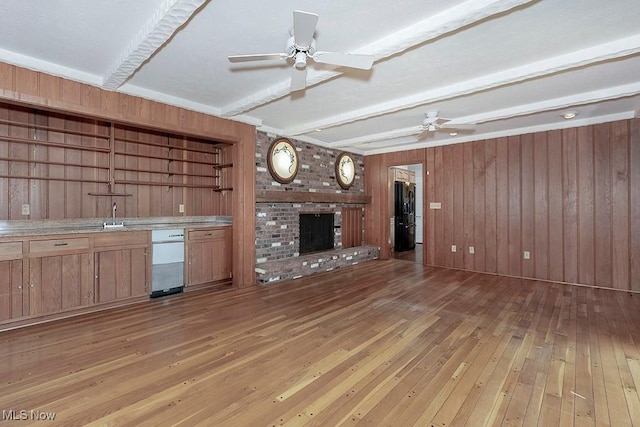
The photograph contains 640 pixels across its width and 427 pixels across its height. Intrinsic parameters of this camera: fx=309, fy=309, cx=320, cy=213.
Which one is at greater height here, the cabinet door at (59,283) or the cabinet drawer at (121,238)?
the cabinet drawer at (121,238)

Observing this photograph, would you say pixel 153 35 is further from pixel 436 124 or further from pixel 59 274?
pixel 436 124

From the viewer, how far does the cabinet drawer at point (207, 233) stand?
4.39m

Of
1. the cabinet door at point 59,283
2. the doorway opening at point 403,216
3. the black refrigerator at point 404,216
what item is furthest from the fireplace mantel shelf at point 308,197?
the cabinet door at point 59,283

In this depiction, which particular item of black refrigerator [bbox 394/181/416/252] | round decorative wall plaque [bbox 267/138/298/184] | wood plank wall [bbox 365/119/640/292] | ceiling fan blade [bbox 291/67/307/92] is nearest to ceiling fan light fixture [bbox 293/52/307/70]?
ceiling fan blade [bbox 291/67/307/92]

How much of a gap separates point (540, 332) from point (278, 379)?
8.31 feet

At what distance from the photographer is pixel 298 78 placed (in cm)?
281

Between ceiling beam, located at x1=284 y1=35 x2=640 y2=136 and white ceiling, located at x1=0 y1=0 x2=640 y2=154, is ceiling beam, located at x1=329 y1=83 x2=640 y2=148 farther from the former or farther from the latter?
ceiling beam, located at x1=284 y1=35 x2=640 y2=136

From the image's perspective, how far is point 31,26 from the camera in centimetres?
241

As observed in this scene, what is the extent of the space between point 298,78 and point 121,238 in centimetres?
281

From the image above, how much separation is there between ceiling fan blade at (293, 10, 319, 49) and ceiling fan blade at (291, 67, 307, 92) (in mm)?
374

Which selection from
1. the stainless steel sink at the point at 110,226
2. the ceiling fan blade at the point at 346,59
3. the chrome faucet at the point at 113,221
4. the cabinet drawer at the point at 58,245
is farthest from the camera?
the chrome faucet at the point at 113,221

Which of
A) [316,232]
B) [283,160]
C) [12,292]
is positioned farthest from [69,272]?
[316,232]

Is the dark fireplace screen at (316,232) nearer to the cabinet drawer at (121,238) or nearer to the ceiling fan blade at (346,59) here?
the cabinet drawer at (121,238)

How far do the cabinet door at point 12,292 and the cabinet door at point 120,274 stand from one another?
62 cm
